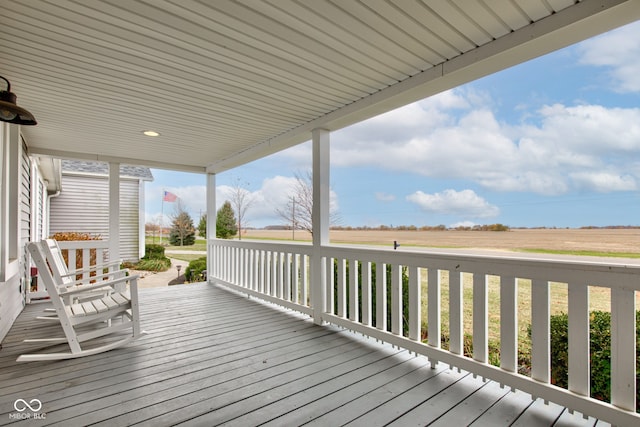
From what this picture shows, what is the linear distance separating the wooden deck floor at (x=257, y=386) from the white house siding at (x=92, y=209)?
5210 mm

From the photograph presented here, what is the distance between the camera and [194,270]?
7.47m

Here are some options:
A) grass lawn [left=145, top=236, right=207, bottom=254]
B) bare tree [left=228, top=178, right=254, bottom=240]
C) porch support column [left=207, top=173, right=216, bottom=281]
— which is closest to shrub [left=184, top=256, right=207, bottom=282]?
grass lawn [left=145, top=236, right=207, bottom=254]

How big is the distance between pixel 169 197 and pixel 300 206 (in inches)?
149

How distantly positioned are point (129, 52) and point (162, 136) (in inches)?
83.4

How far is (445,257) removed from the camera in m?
2.36

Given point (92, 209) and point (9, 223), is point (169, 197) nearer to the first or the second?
point (92, 209)

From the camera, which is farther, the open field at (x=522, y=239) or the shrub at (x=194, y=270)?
the shrub at (x=194, y=270)

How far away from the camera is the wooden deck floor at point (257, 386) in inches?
70.7

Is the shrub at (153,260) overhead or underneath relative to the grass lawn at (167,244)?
underneath

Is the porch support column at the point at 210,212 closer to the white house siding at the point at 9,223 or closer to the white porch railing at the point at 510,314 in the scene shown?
the white house siding at the point at 9,223

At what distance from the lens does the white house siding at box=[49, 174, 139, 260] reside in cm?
773

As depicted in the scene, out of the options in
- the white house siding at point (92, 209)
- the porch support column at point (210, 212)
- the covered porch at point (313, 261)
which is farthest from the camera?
the white house siding at point (92, 209)

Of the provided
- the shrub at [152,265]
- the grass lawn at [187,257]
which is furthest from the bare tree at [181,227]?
the shrub at [152,265]

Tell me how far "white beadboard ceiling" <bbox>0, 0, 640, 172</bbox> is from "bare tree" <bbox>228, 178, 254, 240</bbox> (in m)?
4.53
